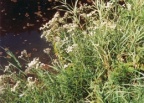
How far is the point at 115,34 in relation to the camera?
3.51m

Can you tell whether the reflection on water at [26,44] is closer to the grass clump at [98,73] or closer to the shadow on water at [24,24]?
the shadow on water at [24,24]

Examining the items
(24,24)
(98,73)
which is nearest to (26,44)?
(24,24)

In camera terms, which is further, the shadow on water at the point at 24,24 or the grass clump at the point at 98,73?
the shadow on water at the point at 24,24

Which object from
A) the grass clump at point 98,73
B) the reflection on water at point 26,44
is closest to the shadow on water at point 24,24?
the reflection on water at point 26,44

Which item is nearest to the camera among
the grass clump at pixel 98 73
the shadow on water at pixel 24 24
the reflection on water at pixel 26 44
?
the grass clump at pixel 98 73

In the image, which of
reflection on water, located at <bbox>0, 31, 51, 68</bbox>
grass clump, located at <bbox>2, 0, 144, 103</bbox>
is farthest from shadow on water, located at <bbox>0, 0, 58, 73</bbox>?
grass clump, located at <bbox>2, 0, 144, 103</bbox>

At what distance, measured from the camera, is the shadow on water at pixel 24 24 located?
5.20 meters

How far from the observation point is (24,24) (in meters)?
5.86

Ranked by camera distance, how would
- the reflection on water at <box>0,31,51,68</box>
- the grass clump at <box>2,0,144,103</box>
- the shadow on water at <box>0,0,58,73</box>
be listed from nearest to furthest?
1. the grass clump at <box>2,0,144,103</box>
2. the reflection on water at <box>0,31,51,68</box>
3. the shadow on water at <box>0,0,58,73</box>

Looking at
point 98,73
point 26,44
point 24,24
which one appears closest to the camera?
point 98,73

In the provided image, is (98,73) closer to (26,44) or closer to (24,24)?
(26,44)

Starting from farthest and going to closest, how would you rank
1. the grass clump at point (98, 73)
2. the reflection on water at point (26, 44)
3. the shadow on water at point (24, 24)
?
the shadow on water at point (24, 24), the reflection on water at point (26, 44), the grass clump at point (98, 73)

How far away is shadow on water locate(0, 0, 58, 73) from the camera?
5199mm

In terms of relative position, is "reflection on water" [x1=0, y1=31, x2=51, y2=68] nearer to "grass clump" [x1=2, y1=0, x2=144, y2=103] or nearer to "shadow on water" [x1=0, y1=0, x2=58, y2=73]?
"shadow on water" [x1=0, y1=0, x2=58, y2=73]
